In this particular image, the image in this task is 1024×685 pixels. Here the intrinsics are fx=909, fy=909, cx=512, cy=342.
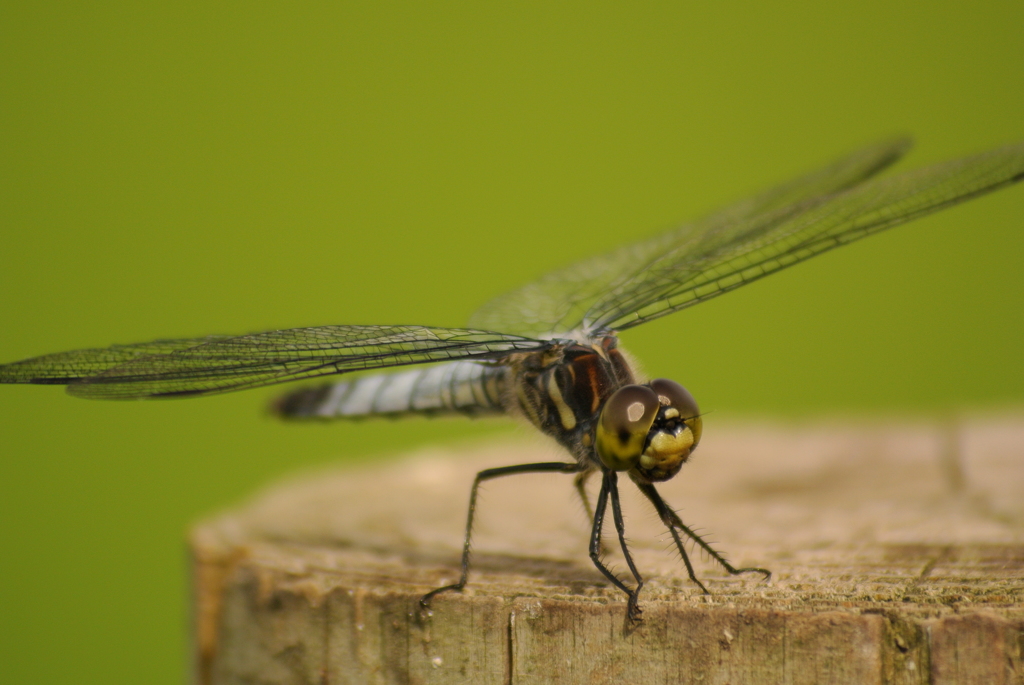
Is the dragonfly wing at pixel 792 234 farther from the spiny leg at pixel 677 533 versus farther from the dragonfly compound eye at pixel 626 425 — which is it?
the spiny leg at pixel 677 533

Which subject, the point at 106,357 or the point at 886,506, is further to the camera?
the point at 886,506

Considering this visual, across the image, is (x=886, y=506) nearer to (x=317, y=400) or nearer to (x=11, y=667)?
(x=317, y=400)

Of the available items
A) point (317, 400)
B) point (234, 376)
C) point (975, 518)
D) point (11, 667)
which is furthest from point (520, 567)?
point (11, 667)

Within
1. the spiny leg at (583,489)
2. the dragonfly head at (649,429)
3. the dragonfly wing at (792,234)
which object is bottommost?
the spiny leg at (583,489)

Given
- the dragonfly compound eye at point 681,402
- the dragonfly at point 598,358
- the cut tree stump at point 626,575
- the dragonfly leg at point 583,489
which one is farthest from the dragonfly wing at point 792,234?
the cut tree stump at point 626,575

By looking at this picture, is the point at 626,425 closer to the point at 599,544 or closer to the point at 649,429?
the point at 649,429

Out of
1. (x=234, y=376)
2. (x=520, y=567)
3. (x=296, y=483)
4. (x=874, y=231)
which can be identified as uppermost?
(x=874, y=231)

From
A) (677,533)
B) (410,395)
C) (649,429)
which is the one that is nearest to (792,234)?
(649,429)
